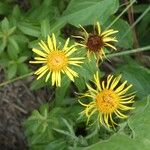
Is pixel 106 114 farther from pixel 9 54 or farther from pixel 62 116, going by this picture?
pixel 9 54

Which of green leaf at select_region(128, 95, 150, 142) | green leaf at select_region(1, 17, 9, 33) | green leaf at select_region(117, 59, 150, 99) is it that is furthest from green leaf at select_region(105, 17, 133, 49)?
green leaf at select_region(128, 95, 150, 142)

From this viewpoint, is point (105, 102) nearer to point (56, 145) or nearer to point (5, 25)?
point (56, 145)

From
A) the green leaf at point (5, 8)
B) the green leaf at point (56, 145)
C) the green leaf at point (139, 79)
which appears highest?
the green leaf at point (5, 8)

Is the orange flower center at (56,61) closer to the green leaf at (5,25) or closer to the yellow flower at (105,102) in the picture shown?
the yellow flower at (105,102)

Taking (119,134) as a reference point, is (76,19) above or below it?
above

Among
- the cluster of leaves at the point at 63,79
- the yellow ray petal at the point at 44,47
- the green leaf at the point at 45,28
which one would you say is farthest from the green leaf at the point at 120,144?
the green leaf at the point at 45,28

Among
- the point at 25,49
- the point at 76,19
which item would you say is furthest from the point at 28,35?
the point at 76,19
